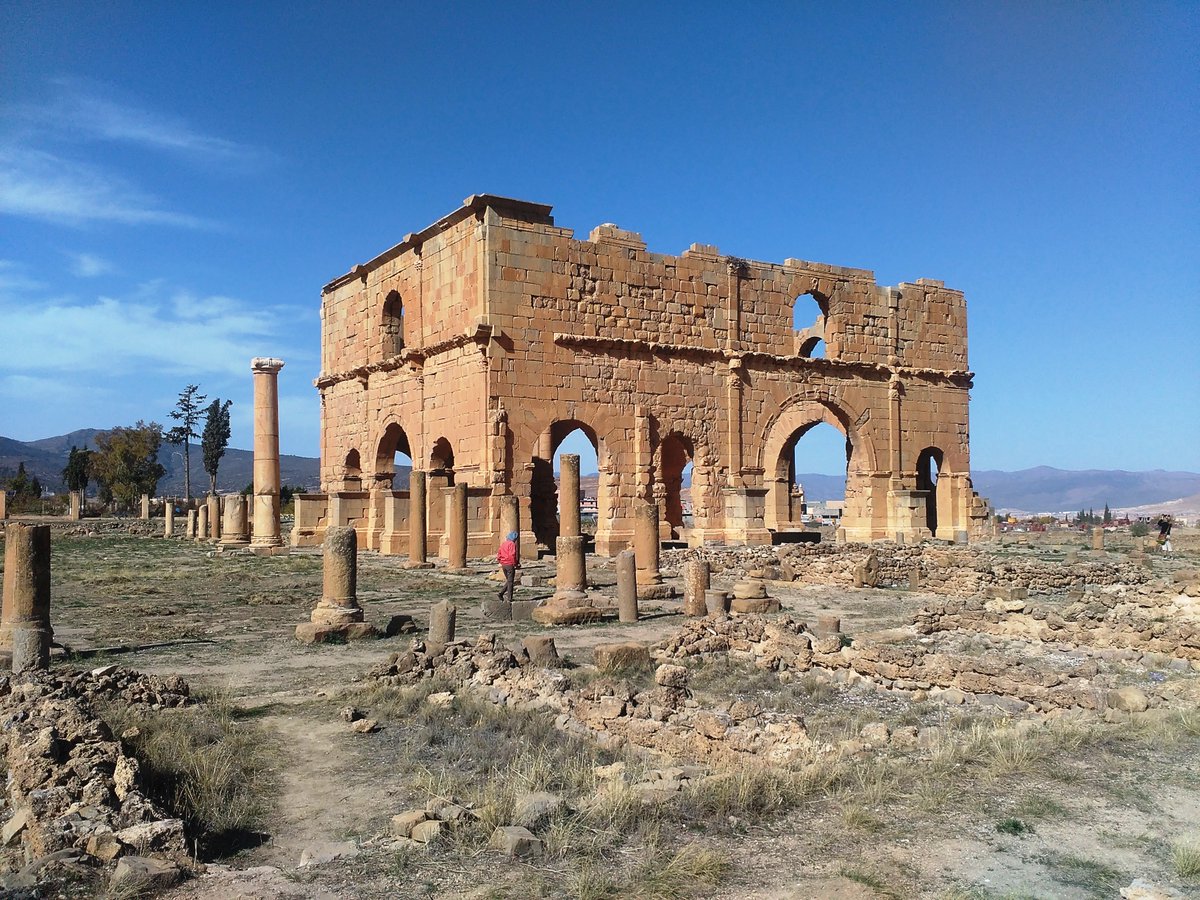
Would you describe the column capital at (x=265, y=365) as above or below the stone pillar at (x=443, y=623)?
above

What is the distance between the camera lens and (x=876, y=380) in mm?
26828

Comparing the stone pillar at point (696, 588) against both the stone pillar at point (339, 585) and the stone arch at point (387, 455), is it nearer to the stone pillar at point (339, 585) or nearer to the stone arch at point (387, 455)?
the stone pillar at point (339, 585)

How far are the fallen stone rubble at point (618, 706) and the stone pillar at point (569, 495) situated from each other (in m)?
5.72

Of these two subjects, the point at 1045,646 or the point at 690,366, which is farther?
the point at 690,366

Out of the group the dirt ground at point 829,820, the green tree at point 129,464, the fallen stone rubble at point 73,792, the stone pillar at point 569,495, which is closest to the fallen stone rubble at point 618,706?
the dirt ground at point 829,820

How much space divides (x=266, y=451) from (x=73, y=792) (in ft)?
75.6

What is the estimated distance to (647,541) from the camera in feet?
53.3

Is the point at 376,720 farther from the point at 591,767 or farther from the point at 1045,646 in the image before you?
the point at 1045,646

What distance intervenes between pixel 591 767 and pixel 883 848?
186 cm

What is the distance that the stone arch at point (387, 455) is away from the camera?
25.8 metres

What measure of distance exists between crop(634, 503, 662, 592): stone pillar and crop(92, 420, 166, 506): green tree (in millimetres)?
49557

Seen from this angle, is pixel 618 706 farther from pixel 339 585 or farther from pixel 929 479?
pixel 929 479

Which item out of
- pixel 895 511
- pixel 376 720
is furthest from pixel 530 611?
pixel 895 511

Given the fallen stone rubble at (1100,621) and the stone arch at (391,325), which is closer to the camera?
the fallen stone rubble at (1100,621)
